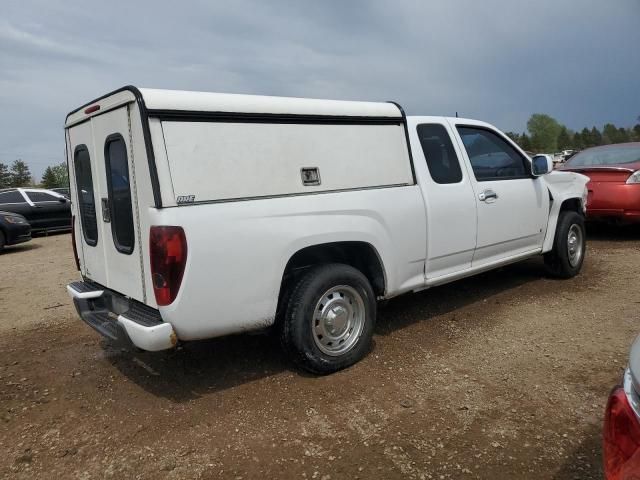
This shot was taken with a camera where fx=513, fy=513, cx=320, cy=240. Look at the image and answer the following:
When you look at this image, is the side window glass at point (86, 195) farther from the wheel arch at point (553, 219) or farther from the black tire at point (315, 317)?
the wheel arch at point (553, 219)

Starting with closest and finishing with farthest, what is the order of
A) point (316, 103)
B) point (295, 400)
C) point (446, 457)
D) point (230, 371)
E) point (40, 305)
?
point (446, 457), point (295, 400), point (316, 103), point (230, 371), point (40, 305)

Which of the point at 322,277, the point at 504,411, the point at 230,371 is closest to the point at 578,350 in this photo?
the point at 504,411

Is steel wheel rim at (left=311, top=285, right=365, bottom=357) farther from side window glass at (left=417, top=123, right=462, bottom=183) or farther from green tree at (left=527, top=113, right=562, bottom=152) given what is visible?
green tree at (left=527, top=113, right=562, bottom=152)

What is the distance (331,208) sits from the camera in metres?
3.69

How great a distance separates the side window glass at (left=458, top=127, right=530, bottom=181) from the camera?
5004 millimetres

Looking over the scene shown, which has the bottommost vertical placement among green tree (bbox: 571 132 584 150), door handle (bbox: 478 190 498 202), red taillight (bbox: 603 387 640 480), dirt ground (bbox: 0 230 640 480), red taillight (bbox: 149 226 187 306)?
dirt ground (bbox: 0 230 640 480)

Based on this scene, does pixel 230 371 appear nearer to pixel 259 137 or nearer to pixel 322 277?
pixel 322 277

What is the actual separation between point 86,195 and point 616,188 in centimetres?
769

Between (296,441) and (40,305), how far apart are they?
478 cm

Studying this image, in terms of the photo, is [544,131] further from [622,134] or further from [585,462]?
[585,462]

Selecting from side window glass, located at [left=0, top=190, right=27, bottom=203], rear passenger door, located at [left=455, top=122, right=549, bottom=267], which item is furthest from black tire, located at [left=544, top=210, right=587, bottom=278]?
side window glass, located at [left=0, top=190, right=27, bottom=203]

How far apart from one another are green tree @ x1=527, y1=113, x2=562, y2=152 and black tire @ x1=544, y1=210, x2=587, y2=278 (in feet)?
415

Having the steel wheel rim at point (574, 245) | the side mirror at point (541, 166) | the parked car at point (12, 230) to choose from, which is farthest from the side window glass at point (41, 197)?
the steel wheel rim at point (574, 245)

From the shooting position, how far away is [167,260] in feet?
9.83
